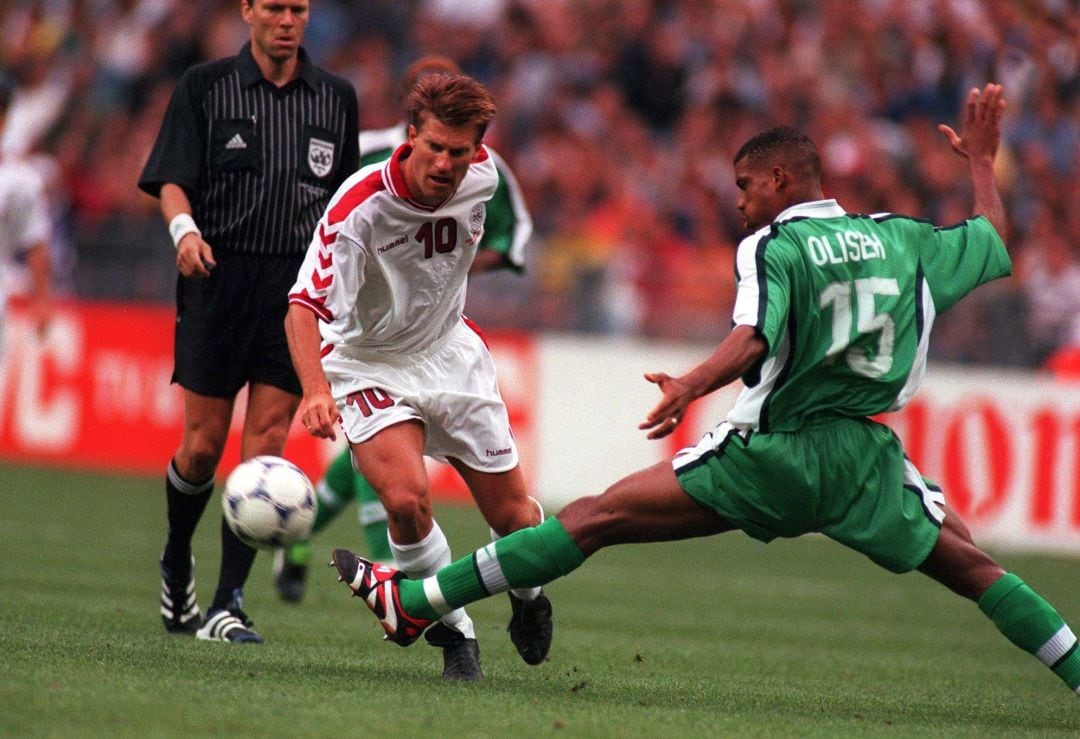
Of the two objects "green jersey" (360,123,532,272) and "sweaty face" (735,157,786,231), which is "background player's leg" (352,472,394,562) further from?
"sweaty face" (735,157,786,231)

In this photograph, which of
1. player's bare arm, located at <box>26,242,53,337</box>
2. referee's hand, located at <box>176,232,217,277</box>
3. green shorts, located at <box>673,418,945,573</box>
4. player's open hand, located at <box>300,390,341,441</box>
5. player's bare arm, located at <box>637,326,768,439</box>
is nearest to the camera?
player's bare arm, located at <box>637,326,768,439</box>

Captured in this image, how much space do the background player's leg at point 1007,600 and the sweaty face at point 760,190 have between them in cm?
116

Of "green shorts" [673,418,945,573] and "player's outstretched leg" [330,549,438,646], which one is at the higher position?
"green shorts" [673,418,945,573]

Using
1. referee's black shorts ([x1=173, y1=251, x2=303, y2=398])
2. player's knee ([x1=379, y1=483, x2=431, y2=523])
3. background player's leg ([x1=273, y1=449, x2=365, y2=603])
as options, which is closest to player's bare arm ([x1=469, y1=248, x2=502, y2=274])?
background player's leg ([x1=273, y1=449, x2=365, y2=603])

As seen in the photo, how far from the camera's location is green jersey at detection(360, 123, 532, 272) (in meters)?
8.62

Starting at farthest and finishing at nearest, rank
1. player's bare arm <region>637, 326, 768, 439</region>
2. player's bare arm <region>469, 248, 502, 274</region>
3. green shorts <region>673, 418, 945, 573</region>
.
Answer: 1. player's bare arm <region>469, 248, 502, 274</region>
2. green shorts <region>673, 418, 945, 573</region>
3. player's bare arm <region>637, 326, 768, 439</region>

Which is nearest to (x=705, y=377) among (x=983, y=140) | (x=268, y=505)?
(x=268, y=505)

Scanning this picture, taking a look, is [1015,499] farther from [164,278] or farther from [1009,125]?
[164,278]

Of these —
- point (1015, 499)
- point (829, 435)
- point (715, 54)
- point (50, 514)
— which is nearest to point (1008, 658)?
point (829, 435)

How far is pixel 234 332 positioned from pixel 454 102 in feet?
5.44

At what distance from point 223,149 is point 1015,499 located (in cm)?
834

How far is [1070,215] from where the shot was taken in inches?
576

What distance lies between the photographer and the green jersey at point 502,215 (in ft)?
28.3

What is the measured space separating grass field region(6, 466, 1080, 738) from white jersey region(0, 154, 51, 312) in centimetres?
182
